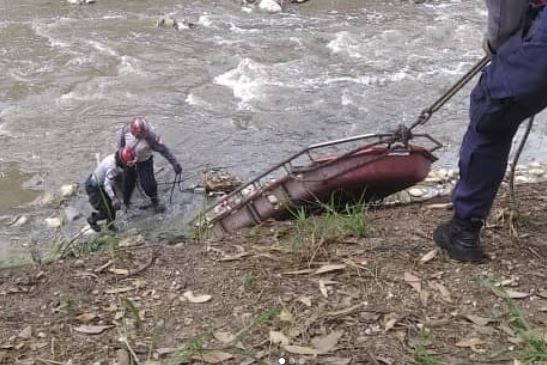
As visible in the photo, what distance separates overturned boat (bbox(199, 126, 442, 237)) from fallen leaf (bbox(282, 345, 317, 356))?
6.17 ft

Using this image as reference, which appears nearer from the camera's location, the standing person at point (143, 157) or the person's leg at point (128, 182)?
the standing person at point (143, 157)

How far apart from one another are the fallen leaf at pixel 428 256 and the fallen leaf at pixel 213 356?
1.14 metres

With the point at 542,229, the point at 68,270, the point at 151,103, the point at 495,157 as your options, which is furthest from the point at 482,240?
the point at 151,103

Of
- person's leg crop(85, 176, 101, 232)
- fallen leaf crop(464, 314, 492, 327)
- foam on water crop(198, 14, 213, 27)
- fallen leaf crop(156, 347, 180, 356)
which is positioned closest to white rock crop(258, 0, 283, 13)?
foam on water crop(198, 14, 213, 27)

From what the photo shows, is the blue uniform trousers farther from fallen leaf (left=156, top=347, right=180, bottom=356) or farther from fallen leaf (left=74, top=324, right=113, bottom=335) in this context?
fallen leaf (left=74, top=324, right=113, bottom=335)

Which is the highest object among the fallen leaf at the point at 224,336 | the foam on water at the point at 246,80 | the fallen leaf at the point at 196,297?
the fallen leaf at the point at 224,336

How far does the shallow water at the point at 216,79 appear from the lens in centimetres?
988

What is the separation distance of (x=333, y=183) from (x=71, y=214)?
4.40 metres

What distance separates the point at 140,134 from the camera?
8695mm

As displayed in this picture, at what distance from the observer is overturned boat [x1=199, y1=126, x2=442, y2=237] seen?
5.05 m

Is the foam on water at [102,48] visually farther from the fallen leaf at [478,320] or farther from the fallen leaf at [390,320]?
the fallen leaf at [478,320]

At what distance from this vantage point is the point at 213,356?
10.2 ft

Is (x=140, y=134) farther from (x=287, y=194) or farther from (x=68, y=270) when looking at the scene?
(x=68, y=270)

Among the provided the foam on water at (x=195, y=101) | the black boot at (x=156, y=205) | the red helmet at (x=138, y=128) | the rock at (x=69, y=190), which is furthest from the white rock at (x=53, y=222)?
the foam on water at (x=195, y=101)
